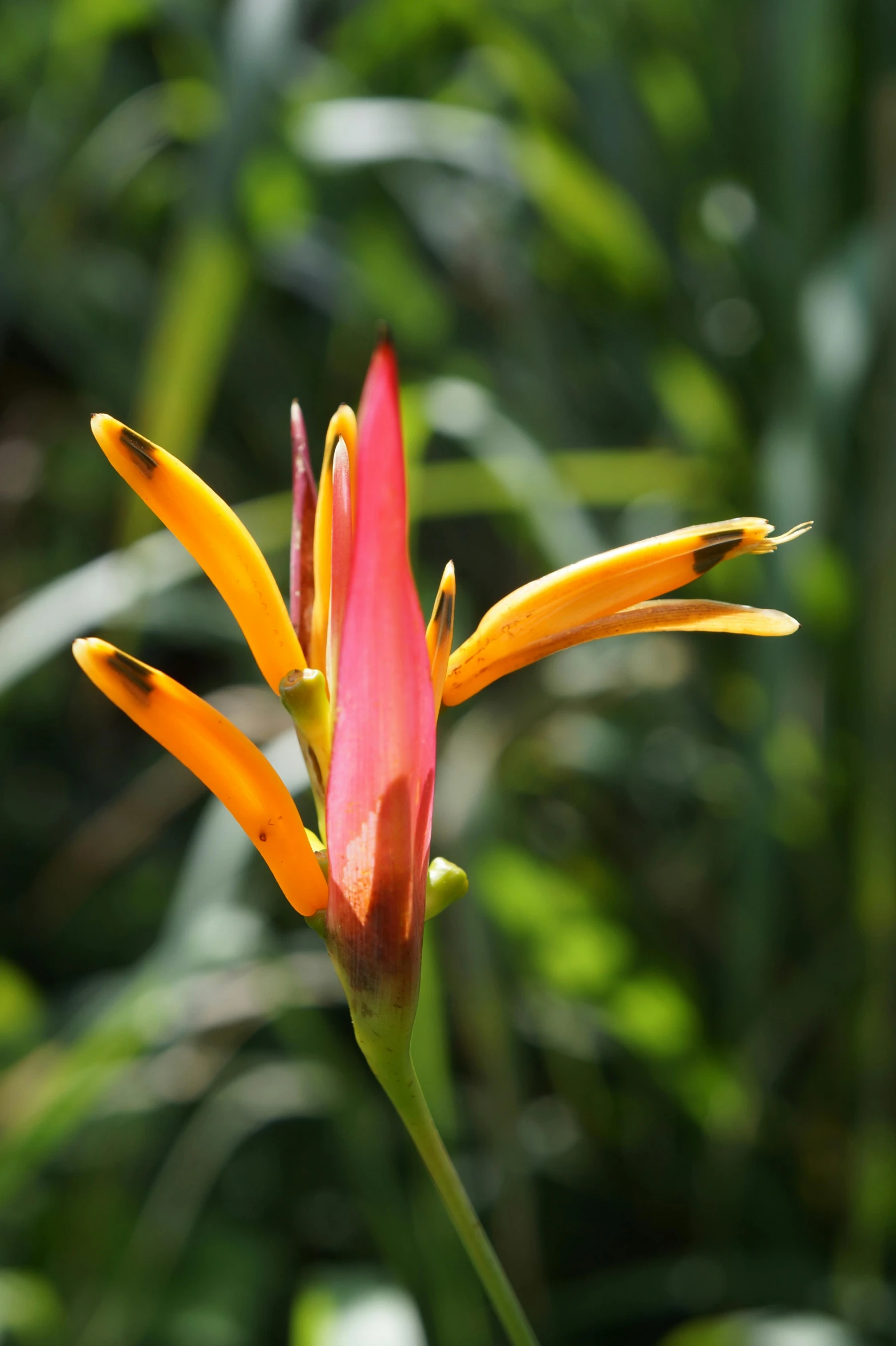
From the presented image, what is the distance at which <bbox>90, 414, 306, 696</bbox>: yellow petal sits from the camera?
0.16 metres

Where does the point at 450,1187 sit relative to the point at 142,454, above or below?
below

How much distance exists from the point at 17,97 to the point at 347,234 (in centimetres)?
41

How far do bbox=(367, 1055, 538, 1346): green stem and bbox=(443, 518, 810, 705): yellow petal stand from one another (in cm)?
6

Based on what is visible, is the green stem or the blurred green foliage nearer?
the green stem

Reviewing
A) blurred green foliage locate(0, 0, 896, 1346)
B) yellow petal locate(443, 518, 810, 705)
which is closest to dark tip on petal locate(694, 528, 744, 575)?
yellow petal locate(443, 518, 810, 705)

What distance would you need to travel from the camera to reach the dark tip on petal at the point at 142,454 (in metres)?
0.16

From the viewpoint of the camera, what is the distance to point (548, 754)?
0.69 meters

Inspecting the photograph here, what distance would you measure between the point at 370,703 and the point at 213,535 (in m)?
0.04

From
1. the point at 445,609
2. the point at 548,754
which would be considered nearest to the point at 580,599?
the point at 445,609

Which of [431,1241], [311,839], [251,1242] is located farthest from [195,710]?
[251,1242]

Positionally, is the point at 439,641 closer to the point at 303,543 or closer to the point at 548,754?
the point at 303,543

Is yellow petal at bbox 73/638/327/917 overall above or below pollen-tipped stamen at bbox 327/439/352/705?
below

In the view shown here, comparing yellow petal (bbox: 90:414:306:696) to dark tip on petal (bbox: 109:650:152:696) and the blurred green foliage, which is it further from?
the blurred green foliage

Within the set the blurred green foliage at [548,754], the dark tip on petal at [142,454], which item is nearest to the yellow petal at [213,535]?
the dark tip on petal at [142,454]
